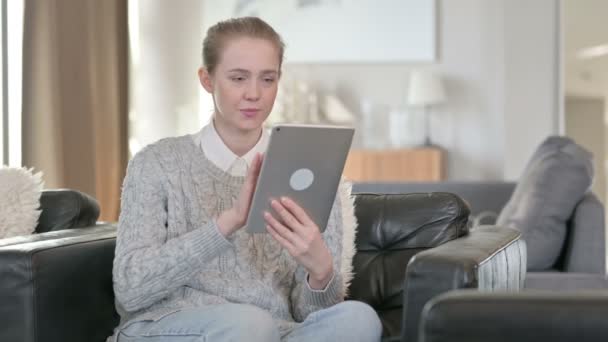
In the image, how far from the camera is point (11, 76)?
501 cm

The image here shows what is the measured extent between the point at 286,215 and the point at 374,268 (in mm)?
672

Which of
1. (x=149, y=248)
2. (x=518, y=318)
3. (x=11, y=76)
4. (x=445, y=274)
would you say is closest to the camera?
(x=518, y=318)

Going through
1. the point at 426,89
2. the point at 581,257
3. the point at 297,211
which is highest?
the point at 426,89

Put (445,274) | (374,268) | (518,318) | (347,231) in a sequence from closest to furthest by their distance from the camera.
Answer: (518,318), (445,274), (347,231), (374,268)

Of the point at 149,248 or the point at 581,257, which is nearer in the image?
the point at 149,248

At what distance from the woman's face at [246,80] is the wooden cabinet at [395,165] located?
4.31 m

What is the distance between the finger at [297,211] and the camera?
1906mm

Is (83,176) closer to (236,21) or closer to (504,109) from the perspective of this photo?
(504,109)

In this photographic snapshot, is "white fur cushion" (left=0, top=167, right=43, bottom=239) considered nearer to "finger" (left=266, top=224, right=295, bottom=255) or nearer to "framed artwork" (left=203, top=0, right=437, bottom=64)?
"finger" (left=266, top=224, right=295, bottom=255)

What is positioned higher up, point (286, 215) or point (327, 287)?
point (286, 215)

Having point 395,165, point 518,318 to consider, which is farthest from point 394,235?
point 395,165

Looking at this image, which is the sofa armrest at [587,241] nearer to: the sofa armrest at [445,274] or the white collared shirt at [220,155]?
the sofa armrest at [445,274]

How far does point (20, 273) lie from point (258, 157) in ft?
1.75

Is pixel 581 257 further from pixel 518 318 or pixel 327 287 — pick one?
pixel 518 318
